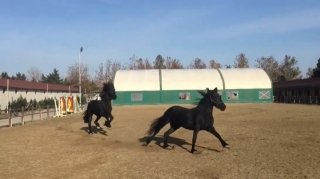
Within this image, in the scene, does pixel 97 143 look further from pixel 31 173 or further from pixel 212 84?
pixel 212 84

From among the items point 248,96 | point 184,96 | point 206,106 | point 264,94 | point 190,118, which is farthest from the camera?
point 264,94

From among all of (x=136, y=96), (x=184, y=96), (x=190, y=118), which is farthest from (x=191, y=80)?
(x=190, y=118)

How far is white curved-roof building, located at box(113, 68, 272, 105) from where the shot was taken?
48.9 metres

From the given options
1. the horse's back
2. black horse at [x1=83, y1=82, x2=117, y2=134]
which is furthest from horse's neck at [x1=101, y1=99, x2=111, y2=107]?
the horse's back

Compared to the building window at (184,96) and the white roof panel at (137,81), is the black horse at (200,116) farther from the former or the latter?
the white roof panel at (137,81)

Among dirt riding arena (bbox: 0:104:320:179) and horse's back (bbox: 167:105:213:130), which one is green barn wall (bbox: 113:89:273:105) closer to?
dirt riding arena (bbox: 0:104:320:179)

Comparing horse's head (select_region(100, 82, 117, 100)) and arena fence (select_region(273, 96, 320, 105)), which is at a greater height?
horse's head (select_region(100, 82, 117, 100))

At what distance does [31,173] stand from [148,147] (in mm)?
4086

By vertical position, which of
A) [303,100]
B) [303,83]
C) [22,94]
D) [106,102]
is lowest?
[303,100]

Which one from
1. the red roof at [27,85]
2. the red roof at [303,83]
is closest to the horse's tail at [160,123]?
the red roof at [27,85]

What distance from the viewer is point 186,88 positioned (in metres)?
49.2

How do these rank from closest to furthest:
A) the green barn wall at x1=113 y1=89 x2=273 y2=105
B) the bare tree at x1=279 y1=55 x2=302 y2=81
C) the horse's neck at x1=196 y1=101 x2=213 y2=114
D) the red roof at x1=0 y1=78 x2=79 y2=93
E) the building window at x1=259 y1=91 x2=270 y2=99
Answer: the horse's neck at x1=196 y1=101 x2=213 y2=114
the red roof at x1=0 y1=78 x2=79 y2=93
the green barn wall at x1=113 y1=89 x2=273 y2=105
the building window at x1=259 y1=91 x2=270 y2=99
the bare tree at x1=279 y1=55 x2=302 y2=81

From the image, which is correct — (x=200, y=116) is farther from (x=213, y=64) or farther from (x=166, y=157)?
(x=213, y=64)

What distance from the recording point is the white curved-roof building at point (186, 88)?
1924 inches
